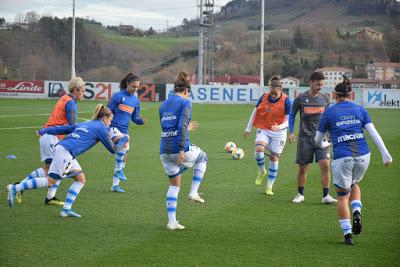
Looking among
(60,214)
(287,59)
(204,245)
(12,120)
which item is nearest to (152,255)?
(204,245)

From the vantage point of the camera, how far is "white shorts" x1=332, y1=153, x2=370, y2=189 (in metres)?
9.54

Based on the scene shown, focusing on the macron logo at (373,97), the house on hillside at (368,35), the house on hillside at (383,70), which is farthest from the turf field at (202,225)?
the house on hillside at (368,35)

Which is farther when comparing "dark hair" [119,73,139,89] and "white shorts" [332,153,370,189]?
"dark hair" [119,73,139,89]

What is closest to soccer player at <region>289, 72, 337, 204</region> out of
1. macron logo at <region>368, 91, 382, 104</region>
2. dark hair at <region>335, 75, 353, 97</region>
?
dark hair at <region>335, 75, 353, 97</region>

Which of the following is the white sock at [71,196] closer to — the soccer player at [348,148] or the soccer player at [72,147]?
the soccer player at [72,147]

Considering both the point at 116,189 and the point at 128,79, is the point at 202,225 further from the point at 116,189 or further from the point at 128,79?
the point at 128,79

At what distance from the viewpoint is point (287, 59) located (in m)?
99.4

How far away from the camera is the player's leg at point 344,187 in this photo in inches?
375

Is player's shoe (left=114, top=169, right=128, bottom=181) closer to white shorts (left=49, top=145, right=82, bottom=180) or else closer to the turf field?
the turf field

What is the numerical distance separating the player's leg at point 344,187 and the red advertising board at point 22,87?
167ft

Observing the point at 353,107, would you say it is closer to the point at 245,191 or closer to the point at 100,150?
the point at 245,191

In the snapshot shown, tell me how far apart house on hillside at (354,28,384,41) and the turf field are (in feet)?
328

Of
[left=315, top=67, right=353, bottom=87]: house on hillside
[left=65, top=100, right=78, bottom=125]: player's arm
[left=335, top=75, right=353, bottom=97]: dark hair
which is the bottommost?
[left=65, top=100, right=78, bottom=125]: player's arm

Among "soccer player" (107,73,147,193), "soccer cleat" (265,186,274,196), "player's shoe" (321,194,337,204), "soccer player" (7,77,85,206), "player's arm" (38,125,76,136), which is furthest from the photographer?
"soccer player" (107,73,147,193)
